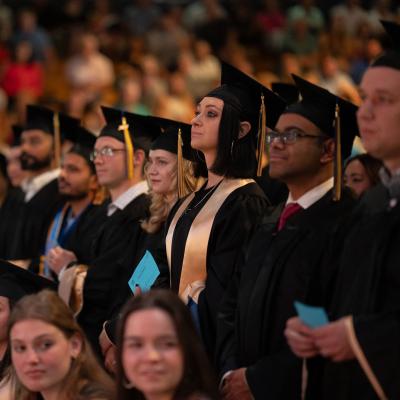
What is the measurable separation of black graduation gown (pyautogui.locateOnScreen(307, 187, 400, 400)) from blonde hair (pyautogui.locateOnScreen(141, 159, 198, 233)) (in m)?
1.90

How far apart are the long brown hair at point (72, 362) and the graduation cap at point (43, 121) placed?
13.1ft

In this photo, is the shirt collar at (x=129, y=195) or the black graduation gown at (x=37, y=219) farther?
the black graduation gown at (x=37, y=219)

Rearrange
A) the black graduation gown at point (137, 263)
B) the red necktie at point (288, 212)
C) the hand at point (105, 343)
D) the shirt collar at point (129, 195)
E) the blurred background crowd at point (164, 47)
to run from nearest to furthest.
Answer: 1. the red necktie at point (288, 212)
2. the black graduation gown at point (137, 263)
3. the hand at point (105, 343)
4. the shirt collar at point (129, 195)
5. the blurred background crowd at point (164, 47)

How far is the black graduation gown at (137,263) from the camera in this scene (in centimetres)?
542

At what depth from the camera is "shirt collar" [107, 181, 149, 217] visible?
676 centimetres

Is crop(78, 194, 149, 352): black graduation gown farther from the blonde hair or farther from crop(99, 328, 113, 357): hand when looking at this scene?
crop(99, 328, 113, 357): hand

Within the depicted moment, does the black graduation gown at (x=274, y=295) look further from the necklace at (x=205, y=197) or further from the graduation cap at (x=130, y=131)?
the graduation cap at (x=130, y=131)

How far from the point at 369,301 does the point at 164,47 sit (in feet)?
41.4

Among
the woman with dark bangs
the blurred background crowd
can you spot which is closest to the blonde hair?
the woman with dark bangs

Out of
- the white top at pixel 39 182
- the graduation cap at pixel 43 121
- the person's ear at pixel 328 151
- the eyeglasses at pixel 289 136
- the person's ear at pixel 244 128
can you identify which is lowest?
the person's ear at pixel 328 151

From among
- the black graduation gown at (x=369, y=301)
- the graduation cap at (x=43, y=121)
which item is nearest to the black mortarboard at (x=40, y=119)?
the graduation cap at (x=43, y=121)

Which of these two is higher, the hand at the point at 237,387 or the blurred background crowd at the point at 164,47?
the blurred background crowd at the point at 164,47

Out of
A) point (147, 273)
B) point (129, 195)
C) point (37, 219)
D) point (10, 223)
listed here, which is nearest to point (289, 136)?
point (147, 273)

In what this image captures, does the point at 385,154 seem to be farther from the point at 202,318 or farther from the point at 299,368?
the point at 202,318
